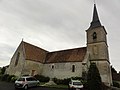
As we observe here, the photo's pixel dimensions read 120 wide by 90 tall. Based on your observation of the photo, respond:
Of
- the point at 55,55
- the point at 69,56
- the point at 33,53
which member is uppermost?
the point at 33,53

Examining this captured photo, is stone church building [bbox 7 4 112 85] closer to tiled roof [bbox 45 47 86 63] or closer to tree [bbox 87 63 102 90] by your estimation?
tiled roof [bbox 45 47 86 63]

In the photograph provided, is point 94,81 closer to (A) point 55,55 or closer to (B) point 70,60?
(B) point 70,60

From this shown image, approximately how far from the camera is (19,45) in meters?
32.4

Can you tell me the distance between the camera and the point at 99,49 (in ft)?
88.7

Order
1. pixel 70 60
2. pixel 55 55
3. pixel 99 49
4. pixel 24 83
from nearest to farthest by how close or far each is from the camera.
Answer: pixel 24 83, pixel 99 49, pixel 70 60, pixel 55 55

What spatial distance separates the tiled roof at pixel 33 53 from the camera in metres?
30.5

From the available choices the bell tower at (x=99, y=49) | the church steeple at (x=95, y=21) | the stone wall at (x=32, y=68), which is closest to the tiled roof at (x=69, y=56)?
the bell tower at (x=99, y=49)

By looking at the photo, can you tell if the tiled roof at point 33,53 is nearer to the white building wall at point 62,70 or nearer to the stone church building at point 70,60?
the stone church building at point 70,60

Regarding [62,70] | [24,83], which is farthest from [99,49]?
[24,83]

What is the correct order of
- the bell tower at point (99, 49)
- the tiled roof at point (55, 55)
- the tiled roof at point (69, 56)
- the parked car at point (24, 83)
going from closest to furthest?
the parked car at point (24, 83)
the bell tower at point (99, 49)
the tiled roof at point (69, 56)
the tiled roof at point (55, 55)

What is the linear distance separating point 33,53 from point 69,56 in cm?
934

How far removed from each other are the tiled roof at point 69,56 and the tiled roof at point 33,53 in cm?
200

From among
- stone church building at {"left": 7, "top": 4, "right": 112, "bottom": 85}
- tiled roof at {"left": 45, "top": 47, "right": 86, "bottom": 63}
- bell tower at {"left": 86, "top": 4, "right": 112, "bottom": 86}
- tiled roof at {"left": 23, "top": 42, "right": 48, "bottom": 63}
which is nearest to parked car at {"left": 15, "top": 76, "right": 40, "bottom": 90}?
stone church building at {"left": 7, "top": 4, "right": 112, "bottom": 85}

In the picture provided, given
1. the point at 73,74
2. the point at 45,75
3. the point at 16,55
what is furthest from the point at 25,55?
the point at 73,74
